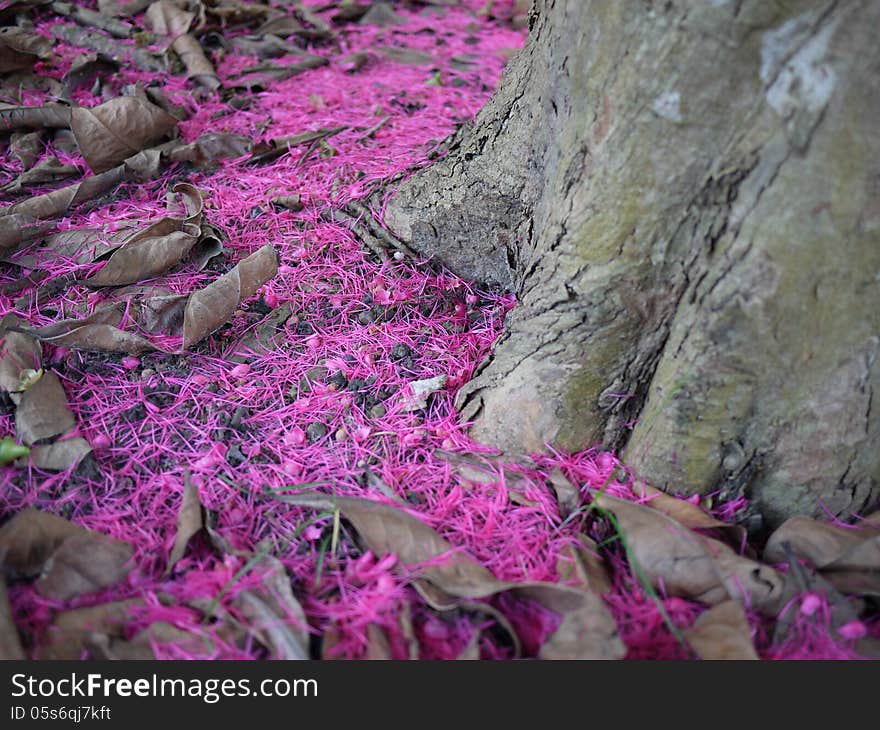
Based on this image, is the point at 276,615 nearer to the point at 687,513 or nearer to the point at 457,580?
the point at 457,580

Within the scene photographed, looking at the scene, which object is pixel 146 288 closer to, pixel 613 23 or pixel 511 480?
pixel 511 480

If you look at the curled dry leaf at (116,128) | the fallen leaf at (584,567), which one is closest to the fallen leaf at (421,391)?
the fallen leaf at (584,567)

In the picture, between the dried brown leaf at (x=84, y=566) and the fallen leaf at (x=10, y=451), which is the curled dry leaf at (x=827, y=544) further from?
the fallen leaf at (x=10, y=451)

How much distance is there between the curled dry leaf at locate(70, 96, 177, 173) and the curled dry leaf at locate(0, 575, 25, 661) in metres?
1.96

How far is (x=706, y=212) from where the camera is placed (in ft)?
4.98

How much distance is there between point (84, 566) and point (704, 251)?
159 centimetres

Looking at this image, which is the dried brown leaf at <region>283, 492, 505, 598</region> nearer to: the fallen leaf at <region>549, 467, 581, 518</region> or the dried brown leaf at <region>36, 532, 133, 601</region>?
the fallen leaf at <region>549, 467, 581, 518</region>

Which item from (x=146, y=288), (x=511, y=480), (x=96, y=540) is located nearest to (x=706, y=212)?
(x=511, y=480)

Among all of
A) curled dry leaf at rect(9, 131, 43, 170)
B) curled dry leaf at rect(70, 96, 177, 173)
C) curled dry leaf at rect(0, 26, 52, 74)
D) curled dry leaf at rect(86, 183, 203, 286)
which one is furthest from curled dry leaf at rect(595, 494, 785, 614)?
curled dry leaf at rect(0, 26, 52, 74)

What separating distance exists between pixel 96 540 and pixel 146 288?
0.97 meters

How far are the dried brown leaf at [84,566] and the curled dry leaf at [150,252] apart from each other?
97 centimetres

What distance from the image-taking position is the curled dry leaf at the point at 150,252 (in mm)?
2238

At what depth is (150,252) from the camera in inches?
90.0

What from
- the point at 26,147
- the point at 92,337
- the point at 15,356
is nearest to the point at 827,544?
the point at 92,337
